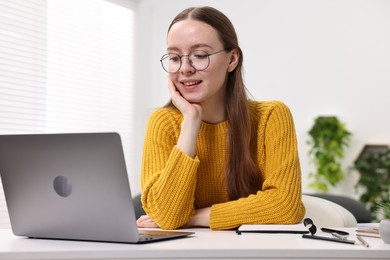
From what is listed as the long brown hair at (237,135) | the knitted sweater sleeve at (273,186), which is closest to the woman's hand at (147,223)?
the knitted sweater sleeve at (273,186)

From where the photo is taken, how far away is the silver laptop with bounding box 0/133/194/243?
1.27m

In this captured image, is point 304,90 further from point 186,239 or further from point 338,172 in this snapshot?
point 186,239

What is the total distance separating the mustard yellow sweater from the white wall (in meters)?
3.33

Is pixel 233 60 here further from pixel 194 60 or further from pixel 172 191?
pixel 172 191

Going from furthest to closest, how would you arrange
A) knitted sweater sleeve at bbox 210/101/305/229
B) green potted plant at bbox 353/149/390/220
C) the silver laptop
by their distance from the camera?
1. green potted plant at bbox 353/149/390/220
2. knitted sweater sleeve at bbox 210/101/305/229
3. the silver laptop

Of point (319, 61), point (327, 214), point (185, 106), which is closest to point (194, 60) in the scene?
point (185, 106)

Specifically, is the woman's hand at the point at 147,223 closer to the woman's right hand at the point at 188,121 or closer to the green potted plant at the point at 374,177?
the woman's right hand at the point at 188,121

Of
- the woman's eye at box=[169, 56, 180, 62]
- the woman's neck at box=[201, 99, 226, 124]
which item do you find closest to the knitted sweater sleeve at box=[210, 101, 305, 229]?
the woman's neck at box=[201, 99, 226, 124]

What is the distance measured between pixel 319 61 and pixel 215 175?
11.8 ft

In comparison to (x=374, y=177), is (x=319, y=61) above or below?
above

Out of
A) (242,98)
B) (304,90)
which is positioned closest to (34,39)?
(304,90)

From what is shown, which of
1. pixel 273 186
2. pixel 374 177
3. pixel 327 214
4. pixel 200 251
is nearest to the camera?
pixel 200 251

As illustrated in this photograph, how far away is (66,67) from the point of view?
15.9ft

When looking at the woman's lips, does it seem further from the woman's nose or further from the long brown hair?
the long brown hair
